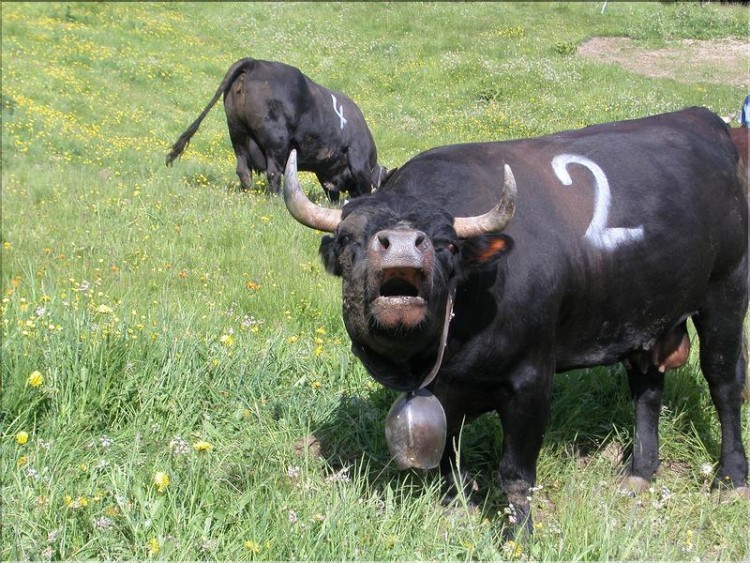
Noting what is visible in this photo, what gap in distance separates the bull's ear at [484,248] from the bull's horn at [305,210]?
21.4 inches

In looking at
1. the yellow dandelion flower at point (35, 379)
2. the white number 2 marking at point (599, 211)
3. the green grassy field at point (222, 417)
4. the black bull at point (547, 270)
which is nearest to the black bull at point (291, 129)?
the green grassy field at point (222, 417)

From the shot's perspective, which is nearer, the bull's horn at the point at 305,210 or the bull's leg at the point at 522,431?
the bull's horn at the point at 305,210

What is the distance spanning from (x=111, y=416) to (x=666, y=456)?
3.17 m

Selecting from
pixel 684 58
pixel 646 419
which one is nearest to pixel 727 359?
pixel 646 419

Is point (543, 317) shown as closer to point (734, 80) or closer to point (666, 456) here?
point (666, 456)

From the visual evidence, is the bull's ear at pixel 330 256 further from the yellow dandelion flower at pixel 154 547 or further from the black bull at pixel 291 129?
the black bull at pixel 291 129

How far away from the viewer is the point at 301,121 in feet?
41.3

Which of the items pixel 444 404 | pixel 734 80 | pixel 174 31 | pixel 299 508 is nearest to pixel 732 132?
pixel 444 404

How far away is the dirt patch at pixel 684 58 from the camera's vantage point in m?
17.9

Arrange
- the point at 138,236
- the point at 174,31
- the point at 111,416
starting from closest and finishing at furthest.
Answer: the point at 111,416 → the point at 138,236 → the point at 174,31

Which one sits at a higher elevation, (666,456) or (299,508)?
(299,508)

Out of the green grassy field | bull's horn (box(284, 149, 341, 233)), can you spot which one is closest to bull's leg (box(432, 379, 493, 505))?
the green grassy field

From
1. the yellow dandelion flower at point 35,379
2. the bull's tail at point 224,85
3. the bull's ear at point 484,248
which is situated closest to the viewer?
the bull's ear at point 484,248

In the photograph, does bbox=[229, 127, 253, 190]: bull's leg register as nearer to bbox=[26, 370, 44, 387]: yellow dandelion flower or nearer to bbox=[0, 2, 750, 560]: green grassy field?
bbox=[0, 2, 750, 560]: green grassy field
